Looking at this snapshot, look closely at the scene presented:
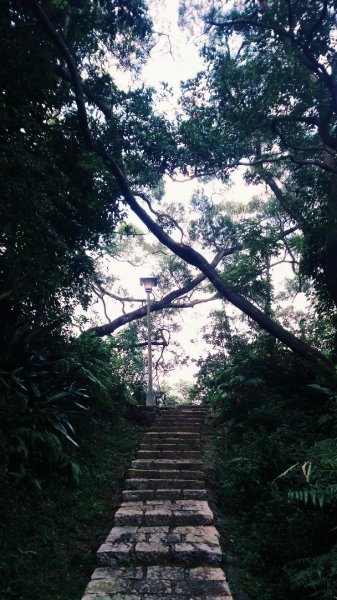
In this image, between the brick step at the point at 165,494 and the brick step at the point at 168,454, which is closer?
the brick step at the point at 165,494

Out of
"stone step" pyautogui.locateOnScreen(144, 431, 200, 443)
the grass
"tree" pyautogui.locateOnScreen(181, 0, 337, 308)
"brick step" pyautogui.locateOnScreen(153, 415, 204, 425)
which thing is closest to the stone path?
the grass

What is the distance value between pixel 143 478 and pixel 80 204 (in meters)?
4.50

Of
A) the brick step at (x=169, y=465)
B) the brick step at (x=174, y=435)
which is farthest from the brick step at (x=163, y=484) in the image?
the brick step at (x=174, y=435)

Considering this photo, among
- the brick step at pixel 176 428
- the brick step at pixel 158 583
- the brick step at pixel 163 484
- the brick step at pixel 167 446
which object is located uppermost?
the brick step at pixel 176 428

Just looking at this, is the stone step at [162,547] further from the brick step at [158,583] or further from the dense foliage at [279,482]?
the dense foliage at [279,482]

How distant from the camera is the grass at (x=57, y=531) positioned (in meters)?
2.64

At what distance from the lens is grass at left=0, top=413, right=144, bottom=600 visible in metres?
2.64

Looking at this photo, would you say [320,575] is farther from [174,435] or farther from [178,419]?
[178,419]

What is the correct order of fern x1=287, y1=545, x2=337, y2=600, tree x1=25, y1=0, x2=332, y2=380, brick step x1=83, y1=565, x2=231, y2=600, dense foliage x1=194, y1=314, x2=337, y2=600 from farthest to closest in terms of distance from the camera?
tree x1=25, y1=0, x2=332, y2=380 → dense foliage x1=194, y1=314, x2=337, y2=600 → brick step x1=83, y1=565, x2=231, y2=600 → fern x1=287, y1=545, x2=337, y2=600

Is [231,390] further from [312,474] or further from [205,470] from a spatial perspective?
[312,474]

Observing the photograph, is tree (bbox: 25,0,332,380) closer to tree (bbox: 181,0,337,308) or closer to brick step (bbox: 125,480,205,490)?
tree (bbox: 181,0,337,308)

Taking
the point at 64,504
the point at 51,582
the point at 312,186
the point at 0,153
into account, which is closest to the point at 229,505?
the point at 64,504

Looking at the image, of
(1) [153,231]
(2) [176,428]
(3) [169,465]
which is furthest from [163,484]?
(1) [153,231]

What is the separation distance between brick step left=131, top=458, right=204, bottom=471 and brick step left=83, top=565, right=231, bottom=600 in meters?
2.14
